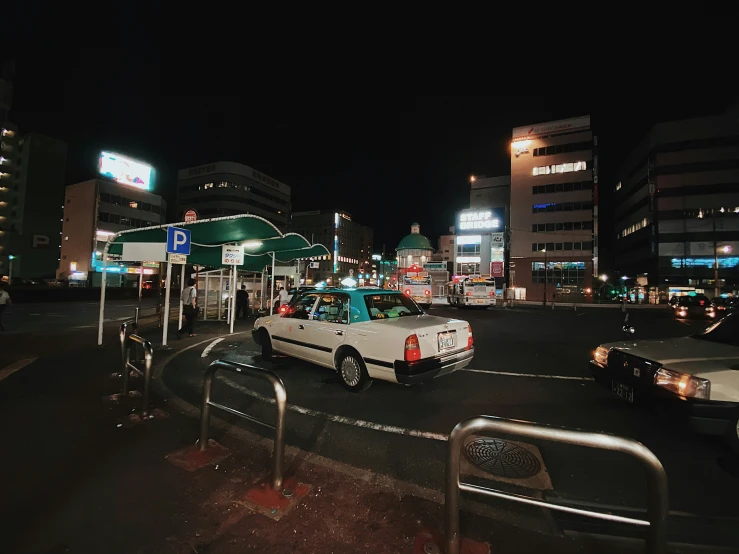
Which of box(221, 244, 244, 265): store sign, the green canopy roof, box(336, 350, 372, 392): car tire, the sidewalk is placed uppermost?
the green canopy roof

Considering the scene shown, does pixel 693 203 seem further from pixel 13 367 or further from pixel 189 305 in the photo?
pixel 13 367

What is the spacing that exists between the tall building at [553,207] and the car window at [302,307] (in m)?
50.3

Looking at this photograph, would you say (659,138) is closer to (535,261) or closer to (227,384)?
(535,261)

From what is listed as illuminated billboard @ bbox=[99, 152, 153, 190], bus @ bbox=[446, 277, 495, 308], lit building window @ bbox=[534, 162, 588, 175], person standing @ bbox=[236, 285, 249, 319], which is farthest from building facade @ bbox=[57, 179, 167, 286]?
lit building window @ bbox=[534, 162, 588, 175]

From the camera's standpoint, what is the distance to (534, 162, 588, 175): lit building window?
52.5m

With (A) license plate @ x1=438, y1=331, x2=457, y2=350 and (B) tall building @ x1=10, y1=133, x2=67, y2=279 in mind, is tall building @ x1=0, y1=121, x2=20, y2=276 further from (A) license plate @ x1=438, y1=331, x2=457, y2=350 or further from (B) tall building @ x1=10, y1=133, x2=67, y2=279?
(A) license plate @ x1=438, y1=331, x2=457, y2=350

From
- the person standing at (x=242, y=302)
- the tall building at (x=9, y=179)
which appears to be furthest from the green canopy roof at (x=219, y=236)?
the tall building at (x=9, y=179)

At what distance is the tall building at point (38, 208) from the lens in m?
58.9

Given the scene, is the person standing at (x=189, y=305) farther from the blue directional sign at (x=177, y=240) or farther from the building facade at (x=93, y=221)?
the building facade at (x=93, y=221)

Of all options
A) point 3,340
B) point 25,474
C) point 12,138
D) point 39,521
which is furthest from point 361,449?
point 12,138

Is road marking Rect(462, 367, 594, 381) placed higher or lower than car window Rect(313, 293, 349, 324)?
lower

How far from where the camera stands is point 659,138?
49781mm

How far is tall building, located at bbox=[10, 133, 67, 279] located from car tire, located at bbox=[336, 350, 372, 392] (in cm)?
7655

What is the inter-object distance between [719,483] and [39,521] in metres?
5.88
